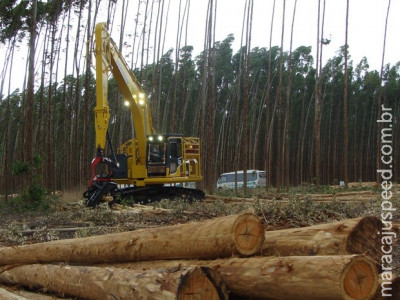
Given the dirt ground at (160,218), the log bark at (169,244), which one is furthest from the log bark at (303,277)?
the dirt ground at (160,218)

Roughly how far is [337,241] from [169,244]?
149 centimetres

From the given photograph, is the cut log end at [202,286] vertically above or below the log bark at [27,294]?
above

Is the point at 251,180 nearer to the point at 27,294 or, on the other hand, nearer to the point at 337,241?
the point at 27,294

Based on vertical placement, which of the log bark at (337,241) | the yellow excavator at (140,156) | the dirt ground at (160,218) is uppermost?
the yellow excavator at (140,156)

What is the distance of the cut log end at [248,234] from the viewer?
401 cm

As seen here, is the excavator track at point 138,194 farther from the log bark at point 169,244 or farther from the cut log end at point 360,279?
the cut log end at point 360,279

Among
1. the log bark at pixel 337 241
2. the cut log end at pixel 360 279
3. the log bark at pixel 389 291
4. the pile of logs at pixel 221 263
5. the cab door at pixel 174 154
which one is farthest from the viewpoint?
the cab door at pixel 174 154

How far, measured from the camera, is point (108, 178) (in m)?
13.4

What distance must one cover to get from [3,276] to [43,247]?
Answer: 2.32 ft

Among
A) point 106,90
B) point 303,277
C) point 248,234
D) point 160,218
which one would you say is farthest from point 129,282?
point 106,90

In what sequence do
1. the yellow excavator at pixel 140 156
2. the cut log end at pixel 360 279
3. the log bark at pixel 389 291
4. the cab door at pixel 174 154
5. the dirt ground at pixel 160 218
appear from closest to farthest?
the cut log end at pixel 360 279
the log bark at pixel 389 291
the dirt ground at pixel 160 218
the yellow excavator at pixel 140 156
the cab door at pixel 174 154

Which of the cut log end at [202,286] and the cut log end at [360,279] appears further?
the cut log end at [202,286]

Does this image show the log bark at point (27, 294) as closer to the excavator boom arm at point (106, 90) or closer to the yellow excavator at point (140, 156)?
the excavator boom arm at point (106, 90)

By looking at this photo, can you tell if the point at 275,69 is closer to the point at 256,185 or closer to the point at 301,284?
the point at 256,185
